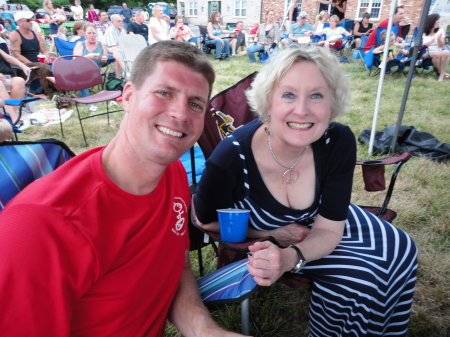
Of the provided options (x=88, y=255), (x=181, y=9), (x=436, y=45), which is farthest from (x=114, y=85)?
(x=181, y=9)

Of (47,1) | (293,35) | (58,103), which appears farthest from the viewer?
(47,1)

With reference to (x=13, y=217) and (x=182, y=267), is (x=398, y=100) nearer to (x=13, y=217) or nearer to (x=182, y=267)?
(x=182, y=267)

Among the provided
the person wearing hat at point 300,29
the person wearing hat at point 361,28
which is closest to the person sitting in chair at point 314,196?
the person wearing hat at point 300,29

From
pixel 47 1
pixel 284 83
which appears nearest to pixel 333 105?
pixel 284 83

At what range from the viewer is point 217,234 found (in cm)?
153

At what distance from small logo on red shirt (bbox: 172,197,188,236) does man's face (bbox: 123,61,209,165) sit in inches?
9.4

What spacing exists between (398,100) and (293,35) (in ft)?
22.9

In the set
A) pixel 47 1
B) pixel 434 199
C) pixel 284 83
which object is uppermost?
pixel 47 1

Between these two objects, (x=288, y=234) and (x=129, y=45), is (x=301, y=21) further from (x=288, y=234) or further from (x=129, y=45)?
(x=288, y=234)

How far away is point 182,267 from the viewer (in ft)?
4.13

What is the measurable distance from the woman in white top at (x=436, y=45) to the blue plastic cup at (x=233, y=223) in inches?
340

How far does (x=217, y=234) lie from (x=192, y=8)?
3312 centimetres

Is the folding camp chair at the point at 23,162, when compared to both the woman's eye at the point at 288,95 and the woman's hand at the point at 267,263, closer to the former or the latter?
the woman's hand at the point at 267,263

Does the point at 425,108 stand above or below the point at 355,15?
below
